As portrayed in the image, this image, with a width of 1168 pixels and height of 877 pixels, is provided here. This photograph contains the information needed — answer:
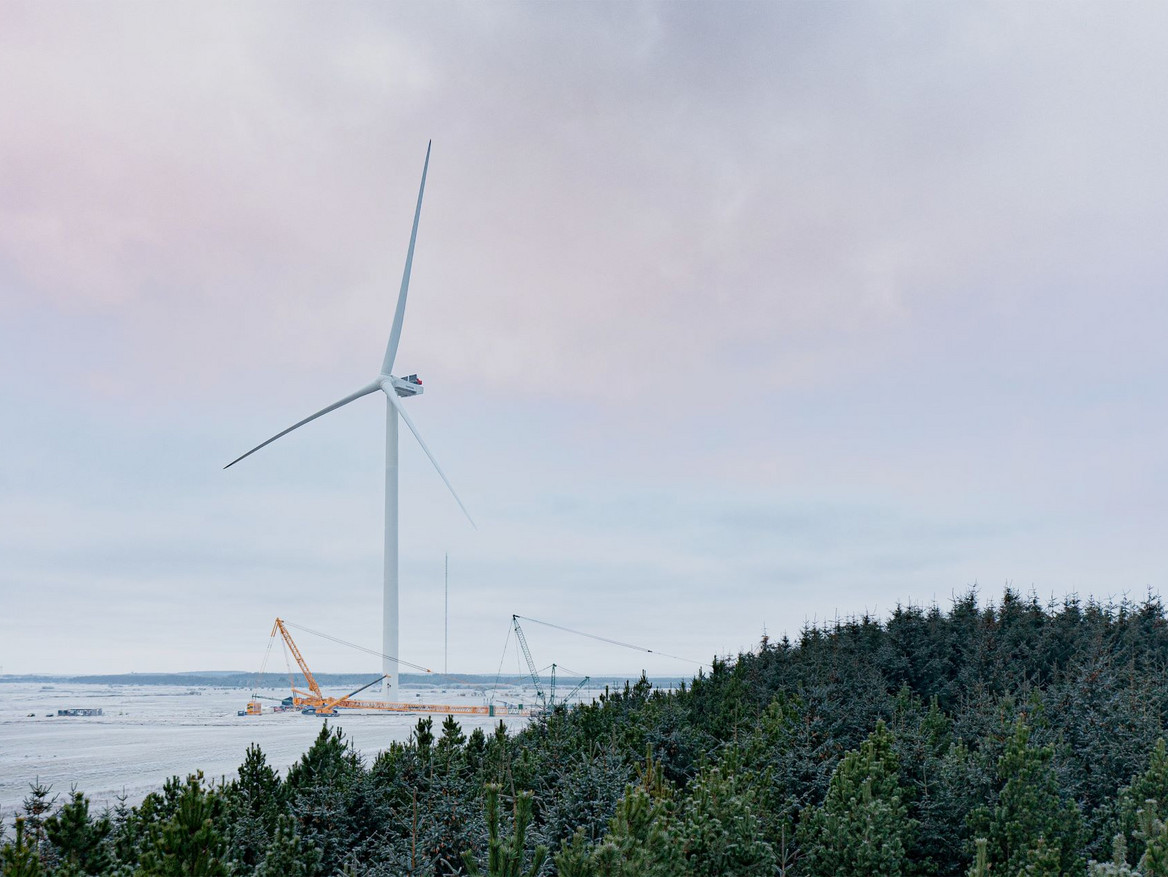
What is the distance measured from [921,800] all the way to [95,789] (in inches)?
3593

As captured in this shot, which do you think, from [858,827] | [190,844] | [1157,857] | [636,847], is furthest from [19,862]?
[1157,857]

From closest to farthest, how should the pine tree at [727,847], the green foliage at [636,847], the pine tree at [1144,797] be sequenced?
the green foliage at [636,847], the pine tree at [727,847], the pine tree at [1144,797]

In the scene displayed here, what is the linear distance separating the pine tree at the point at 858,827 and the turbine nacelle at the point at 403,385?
86.6m

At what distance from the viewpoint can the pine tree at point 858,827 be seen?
27.0 m

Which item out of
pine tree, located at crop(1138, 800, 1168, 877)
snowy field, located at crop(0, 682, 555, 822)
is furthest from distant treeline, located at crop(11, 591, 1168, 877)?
snowy field, located at crop(0, 682, 555, 822)

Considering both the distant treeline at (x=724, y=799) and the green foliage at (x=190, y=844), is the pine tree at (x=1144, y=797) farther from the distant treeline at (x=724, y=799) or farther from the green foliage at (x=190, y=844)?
the green foliage at (x=190, y=844)

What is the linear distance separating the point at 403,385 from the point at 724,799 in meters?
92.6

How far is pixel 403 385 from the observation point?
113 meters

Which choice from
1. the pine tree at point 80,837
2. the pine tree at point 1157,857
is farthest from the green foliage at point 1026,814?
the pine tree at point 80,837

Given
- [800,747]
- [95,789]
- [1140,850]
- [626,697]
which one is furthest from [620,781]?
[95,789]

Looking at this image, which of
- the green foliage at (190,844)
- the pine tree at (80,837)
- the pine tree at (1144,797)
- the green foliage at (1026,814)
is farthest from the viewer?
the pine tree at (1144,797)

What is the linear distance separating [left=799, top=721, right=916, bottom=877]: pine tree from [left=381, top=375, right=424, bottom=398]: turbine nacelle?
8658 centimetres

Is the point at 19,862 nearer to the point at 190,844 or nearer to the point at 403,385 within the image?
the point at 190,844

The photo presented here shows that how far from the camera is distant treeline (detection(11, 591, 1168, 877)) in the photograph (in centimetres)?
1992
